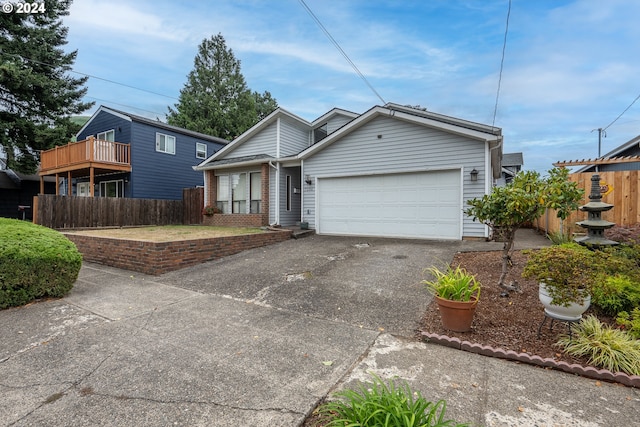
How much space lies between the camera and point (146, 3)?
33.2 feet

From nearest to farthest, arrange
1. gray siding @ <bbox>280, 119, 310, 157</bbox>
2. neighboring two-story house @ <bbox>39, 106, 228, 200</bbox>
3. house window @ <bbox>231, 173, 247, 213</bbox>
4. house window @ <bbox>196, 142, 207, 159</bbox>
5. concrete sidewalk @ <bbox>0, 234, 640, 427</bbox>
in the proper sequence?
concrete sidewalk @ <bbox>0, 234, 640, 427</bbox> < gray siding @ <bbox>280, 119, 310, 157</bbox> < house window @ <bbox>231, 173, 247, 213</bbox> < neighboring two-story house @ <bbox>39, 106, 228, 200</bbox> < house window @ <bbox>196, 142, 207, 159</bbox>

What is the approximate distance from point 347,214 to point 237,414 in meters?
9.07

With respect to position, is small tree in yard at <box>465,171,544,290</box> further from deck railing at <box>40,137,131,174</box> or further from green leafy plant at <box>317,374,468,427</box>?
deck railing at <box>40,137,131,174</box>

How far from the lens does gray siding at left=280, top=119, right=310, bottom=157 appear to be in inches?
529

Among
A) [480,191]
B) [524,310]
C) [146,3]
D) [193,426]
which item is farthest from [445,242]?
[146,3]

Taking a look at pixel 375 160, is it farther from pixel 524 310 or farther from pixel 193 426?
pixel 193 426

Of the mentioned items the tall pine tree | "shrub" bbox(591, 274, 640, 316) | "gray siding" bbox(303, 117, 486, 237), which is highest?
the tall pine tree

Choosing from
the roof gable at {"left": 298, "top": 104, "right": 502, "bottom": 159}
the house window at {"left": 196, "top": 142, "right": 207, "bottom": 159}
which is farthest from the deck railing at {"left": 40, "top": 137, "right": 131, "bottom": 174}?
the roof gable at {"left": 298, "top": 104, "right": 502, "bottom": 159}

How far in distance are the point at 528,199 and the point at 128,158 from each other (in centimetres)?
1798

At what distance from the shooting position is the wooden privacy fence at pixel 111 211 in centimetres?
1164

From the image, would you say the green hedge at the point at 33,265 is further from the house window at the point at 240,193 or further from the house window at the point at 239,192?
the house window at the point at 239,192

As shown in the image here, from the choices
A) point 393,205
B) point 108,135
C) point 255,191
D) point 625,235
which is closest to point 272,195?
point 255,191

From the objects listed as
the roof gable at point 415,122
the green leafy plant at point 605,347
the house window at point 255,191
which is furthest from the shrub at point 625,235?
the house window at point 255,191

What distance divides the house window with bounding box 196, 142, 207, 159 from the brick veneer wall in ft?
37.8
